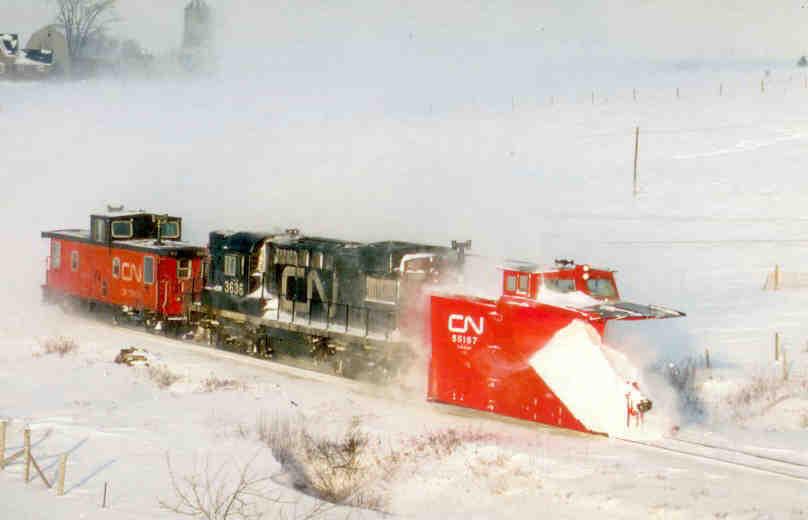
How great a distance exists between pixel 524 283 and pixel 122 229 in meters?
17.8

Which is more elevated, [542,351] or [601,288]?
[601,288]

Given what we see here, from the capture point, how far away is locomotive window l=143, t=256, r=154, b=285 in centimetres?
3033

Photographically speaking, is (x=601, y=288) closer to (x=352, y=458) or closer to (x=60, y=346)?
(x=352, y=458)

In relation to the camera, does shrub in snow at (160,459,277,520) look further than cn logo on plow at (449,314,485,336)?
No

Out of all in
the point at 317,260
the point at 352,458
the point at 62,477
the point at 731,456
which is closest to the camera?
the point at 62,477

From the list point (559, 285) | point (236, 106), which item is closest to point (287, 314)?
point (559, 285)

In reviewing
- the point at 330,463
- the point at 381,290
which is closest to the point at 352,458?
the point at 330,463

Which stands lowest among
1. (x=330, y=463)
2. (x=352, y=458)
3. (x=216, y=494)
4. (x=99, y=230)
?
(x=216, y=494)

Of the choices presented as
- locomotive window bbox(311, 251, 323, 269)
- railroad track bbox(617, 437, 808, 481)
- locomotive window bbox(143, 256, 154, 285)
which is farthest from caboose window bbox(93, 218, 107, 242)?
railroad track bbox(617, 437, 808, 481)

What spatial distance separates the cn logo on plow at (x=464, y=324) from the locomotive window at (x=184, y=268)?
1253 centimetres

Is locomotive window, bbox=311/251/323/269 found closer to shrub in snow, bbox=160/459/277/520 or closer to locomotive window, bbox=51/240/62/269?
shrub in snow, bbox=160/459/277/520

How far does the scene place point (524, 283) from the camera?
19312 mm

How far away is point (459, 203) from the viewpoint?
5388 cm

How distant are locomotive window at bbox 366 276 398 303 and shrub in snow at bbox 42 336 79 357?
9298mm
